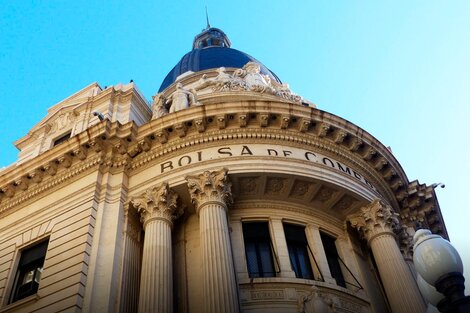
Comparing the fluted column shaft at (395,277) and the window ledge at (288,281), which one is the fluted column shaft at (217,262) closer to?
the window ledge at (288,281)

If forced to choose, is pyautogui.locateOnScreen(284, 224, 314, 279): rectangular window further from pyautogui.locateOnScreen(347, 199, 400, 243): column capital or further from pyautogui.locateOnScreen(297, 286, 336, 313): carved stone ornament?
pyautogui.locateOnScreen(347, 199, 400, 243): column capital

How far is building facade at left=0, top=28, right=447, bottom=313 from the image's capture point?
14898 millimetres

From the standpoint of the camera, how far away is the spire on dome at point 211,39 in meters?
54.3

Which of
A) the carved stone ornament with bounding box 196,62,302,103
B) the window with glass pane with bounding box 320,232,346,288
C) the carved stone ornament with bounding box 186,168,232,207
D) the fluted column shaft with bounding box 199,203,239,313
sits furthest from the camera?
the carved stone ornament with bounding box 196,62,302,103

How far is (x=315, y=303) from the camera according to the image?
1467cm

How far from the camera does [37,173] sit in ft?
63.8

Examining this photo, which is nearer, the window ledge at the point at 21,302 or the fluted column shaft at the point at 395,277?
the window ledge at the point at 21,302

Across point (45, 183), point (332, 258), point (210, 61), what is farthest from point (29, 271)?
point (210, 61)

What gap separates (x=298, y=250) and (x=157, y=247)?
5720mm

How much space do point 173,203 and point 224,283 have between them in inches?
174

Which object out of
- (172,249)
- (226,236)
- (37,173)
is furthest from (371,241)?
(37,173)

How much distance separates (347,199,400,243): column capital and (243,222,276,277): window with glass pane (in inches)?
164

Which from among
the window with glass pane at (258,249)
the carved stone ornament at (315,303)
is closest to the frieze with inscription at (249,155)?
the window with glass pane at (258,249)

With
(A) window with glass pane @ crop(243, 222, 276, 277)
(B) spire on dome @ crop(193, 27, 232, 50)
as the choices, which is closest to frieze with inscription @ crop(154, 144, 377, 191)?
(A) window with glass pane @ crop(243, 222, 276, 277)
